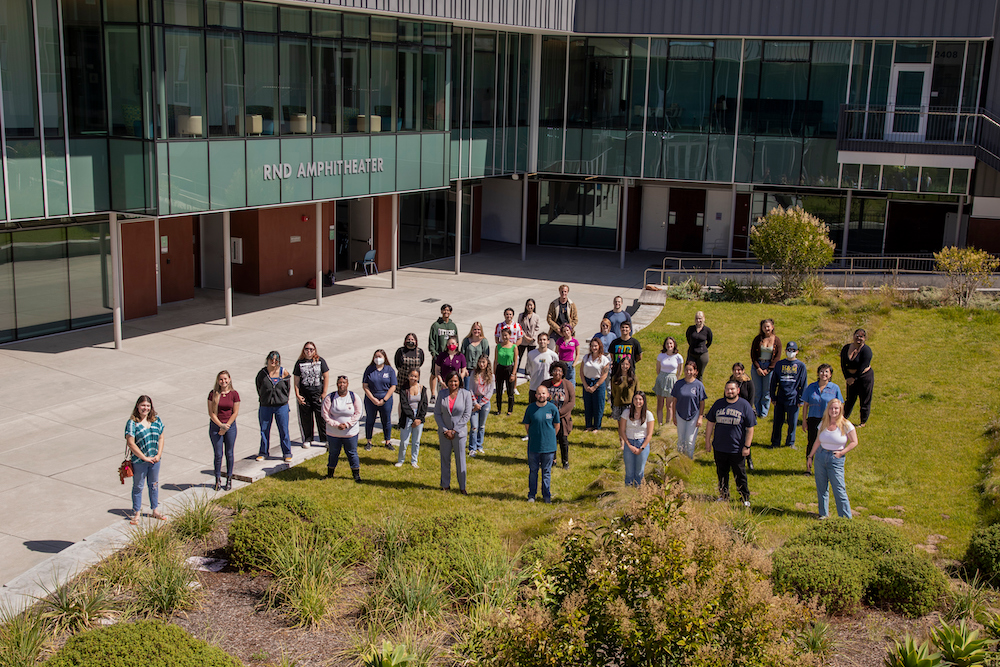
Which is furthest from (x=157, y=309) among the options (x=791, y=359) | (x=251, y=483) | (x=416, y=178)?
(x=791, y=359)

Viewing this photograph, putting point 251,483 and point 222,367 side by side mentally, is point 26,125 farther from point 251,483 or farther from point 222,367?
point 251,483

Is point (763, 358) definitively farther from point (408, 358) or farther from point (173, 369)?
point (173, 369)

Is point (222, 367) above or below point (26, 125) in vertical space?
below

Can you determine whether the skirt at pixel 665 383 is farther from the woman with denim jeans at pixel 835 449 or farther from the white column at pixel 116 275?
the white column at pixel 116 275

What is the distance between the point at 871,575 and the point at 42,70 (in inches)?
615

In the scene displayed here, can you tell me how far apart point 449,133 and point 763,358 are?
1398cm

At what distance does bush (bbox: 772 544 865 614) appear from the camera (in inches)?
345

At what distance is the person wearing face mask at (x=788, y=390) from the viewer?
1340cm

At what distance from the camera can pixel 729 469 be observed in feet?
37.7

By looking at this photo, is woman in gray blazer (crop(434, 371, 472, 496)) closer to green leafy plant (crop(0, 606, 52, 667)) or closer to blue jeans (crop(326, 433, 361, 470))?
blue jeans (crop(326, 433, 361, 470))

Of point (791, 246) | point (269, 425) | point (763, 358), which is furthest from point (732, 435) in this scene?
point (791, 246)

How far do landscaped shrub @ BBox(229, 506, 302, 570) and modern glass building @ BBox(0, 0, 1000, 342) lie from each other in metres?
9.64

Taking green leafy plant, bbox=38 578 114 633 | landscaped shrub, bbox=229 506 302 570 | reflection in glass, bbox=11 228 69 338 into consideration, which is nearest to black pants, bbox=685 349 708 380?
landscaped shrub, bbox=229 506 302 570

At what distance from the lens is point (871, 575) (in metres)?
9.09
